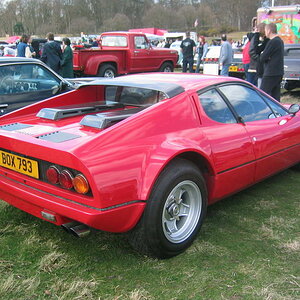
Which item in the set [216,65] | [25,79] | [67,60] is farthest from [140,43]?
[25,79]

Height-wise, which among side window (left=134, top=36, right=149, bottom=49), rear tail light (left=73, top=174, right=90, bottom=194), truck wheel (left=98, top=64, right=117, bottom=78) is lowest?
rear tail light (left=73, top=174, right=90, bottom=194)

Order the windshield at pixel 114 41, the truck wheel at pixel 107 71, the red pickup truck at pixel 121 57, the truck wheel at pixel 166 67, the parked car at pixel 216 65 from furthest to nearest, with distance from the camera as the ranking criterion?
the truck wheel at pixel 166 67 → the windshield at pixel 114 41 → the truck wheel at pixel 107 71 → the red pickup truck at pixel 121 57 → the parked car at pixel 216 65

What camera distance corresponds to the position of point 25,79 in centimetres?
521

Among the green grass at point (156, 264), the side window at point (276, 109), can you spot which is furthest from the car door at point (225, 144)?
the side window at point (276, 109)

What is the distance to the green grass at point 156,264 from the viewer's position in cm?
235

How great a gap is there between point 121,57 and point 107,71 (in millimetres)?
911

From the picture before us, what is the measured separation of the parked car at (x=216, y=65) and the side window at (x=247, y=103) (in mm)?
7727

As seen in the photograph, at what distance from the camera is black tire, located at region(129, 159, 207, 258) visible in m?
2.47

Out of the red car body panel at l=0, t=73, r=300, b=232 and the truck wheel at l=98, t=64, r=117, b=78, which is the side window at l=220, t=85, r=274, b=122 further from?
the truck wheel at l=98, t=64, r=117, b=78

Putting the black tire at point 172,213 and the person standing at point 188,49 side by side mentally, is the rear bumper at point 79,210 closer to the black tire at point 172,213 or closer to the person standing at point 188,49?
the black tire at point 172,213

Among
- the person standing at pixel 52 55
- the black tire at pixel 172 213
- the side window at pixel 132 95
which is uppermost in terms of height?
the person standing at pixel 52 55

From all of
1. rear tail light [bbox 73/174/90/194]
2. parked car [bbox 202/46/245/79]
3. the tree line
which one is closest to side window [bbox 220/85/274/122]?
rear tail light [bbox 73/174/90/194]

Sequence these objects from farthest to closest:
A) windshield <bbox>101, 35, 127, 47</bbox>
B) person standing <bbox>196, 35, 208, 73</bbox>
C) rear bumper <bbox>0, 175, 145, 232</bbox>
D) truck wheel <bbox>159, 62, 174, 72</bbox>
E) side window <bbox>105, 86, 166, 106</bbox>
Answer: truck wheel <bbox>159, 62, 174, 72</bbox>
person standing <bbox>196, 35, 208, 73</bbox>
windshield <bbox>101, 35, 127, 47</bbox>
side window <bbox>105, 86, 166, 106</bbox>
rear bumper <bbox>0, 175, 145, 232</bbox>

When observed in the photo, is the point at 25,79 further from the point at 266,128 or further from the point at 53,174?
the point at 266,128
